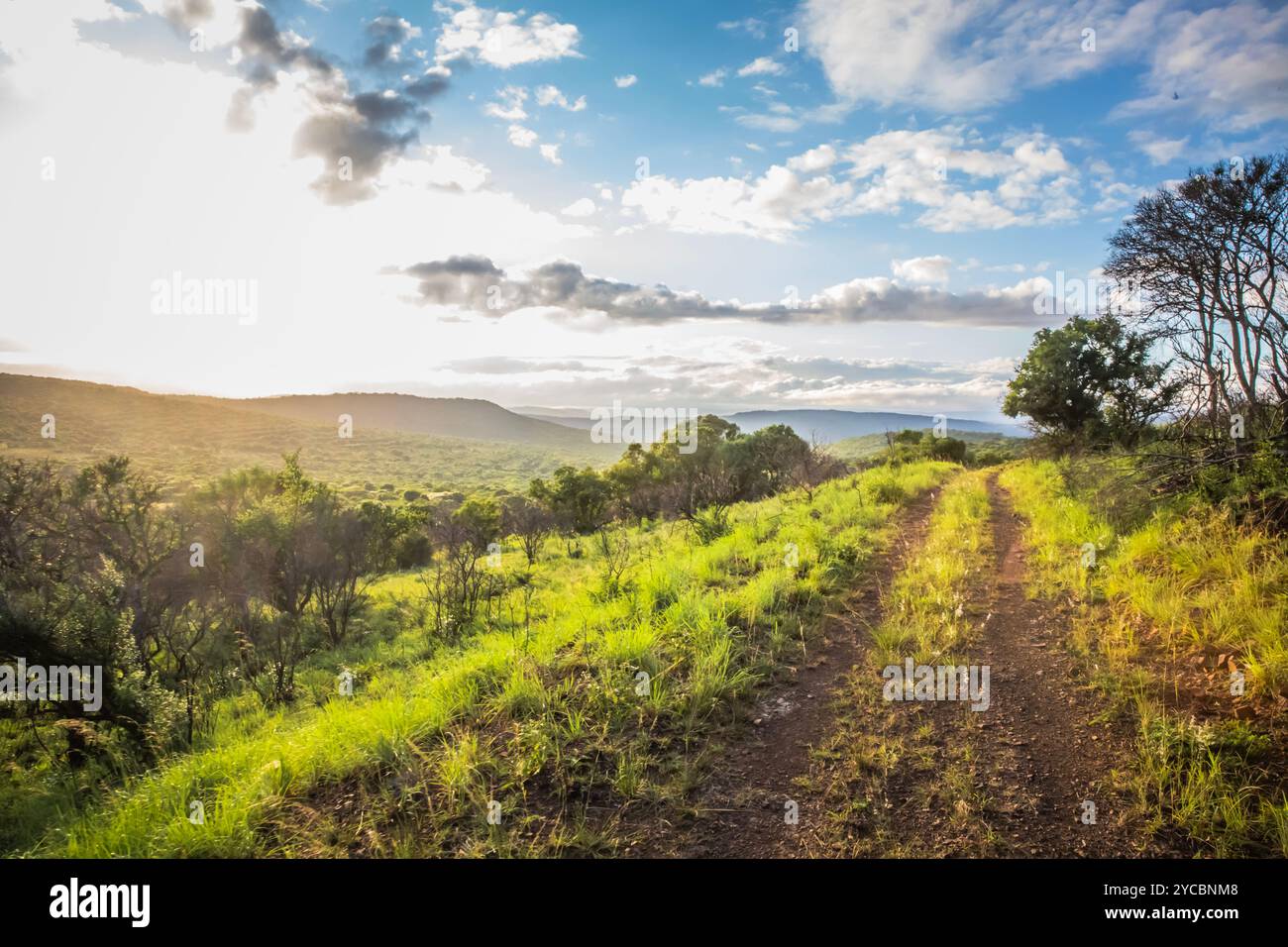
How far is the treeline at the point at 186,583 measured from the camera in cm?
682

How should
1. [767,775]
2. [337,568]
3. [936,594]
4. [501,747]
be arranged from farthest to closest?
[337,568] < [936,594] < [501,747] < [767,775]

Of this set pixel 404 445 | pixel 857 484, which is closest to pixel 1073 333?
pixel 857 484

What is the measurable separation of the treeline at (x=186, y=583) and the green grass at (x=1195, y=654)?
20.1ft

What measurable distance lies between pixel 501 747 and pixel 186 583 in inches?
645

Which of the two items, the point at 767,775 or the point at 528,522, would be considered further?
the point at 528,522

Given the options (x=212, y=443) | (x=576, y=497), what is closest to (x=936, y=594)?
(x=576, y=497)

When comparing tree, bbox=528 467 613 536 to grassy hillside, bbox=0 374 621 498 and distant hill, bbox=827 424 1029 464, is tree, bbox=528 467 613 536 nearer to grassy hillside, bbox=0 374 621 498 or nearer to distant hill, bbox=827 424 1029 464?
distant hill, bbox=827 424 1029 464

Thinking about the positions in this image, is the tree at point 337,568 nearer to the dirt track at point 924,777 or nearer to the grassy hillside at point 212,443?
the dirt track at point 924,777

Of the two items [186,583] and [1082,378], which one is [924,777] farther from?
[1082,378]

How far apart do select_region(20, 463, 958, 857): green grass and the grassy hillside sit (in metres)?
66.1

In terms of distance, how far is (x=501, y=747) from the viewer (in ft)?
14.4

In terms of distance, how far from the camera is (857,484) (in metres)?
18.8

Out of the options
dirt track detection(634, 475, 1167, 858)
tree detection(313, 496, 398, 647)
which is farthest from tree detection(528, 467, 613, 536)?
dirt track detection(634, 475, 1167, 858)

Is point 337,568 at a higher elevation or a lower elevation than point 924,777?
lower
